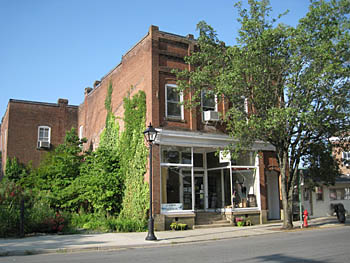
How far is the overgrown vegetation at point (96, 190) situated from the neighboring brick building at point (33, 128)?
5.52 metres

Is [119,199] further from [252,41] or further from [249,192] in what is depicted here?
[252,41]

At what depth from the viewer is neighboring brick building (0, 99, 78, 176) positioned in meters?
28.7

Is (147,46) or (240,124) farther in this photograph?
(147,46)

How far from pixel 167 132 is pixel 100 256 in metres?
8.78

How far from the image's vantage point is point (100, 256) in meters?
10.5

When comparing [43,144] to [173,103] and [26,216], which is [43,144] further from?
[26,216]

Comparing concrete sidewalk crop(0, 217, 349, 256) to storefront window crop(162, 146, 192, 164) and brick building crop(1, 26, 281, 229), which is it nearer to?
brick building crop(1, 26, 281, 229)

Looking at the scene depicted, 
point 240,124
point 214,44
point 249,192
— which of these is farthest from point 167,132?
point 249,192

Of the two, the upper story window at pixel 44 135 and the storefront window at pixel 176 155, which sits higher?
the upper story window at pixel 44 135

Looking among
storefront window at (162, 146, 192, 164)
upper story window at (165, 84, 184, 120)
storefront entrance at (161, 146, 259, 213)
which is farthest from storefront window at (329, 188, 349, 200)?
upper story window at (165, 84, 184, 120)

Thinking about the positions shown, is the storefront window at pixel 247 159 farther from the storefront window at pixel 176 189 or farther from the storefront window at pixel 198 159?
the storefront window at pixel 176 189

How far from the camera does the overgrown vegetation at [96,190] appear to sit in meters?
15.7

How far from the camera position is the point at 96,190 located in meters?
19.4

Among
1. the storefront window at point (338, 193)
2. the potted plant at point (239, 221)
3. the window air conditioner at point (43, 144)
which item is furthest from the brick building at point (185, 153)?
the window air conditioner at point (43, 144)
